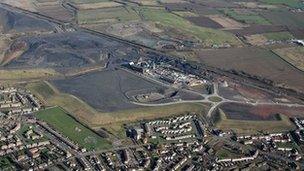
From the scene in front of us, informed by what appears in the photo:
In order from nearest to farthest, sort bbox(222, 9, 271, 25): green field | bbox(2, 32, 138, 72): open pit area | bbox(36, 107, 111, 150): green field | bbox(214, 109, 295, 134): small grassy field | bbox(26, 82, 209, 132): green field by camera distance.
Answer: bbox(36, 107, 111, 150): green field → bbox(26, 82, 209, 132): green field → bbox(214, 109, 295, 134): small grassy field → bbox(2, 32, 138, 72): open pit area → bbox(222, 9, 271, 25): green field

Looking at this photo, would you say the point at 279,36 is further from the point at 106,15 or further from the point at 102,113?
the point at 102,113

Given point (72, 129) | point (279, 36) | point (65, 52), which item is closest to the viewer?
point (72, 129)

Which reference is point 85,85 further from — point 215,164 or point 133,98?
point 215,164

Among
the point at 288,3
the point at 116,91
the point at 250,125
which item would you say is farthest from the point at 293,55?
the point at 288,3

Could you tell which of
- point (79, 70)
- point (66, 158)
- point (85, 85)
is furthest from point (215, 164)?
point (79, 70)

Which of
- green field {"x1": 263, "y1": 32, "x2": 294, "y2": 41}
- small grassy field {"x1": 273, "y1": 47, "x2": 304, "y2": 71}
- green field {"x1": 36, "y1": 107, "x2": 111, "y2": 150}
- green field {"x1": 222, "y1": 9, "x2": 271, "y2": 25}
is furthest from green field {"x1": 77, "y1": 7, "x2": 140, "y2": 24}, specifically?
green field {"x1": 36, "y1": 107, "x2": 111, "y2": 150}

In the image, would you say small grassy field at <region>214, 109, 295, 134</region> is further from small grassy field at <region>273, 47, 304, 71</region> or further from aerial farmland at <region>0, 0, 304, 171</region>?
small grassy field at <region>273, 47, 304, 71</region>
